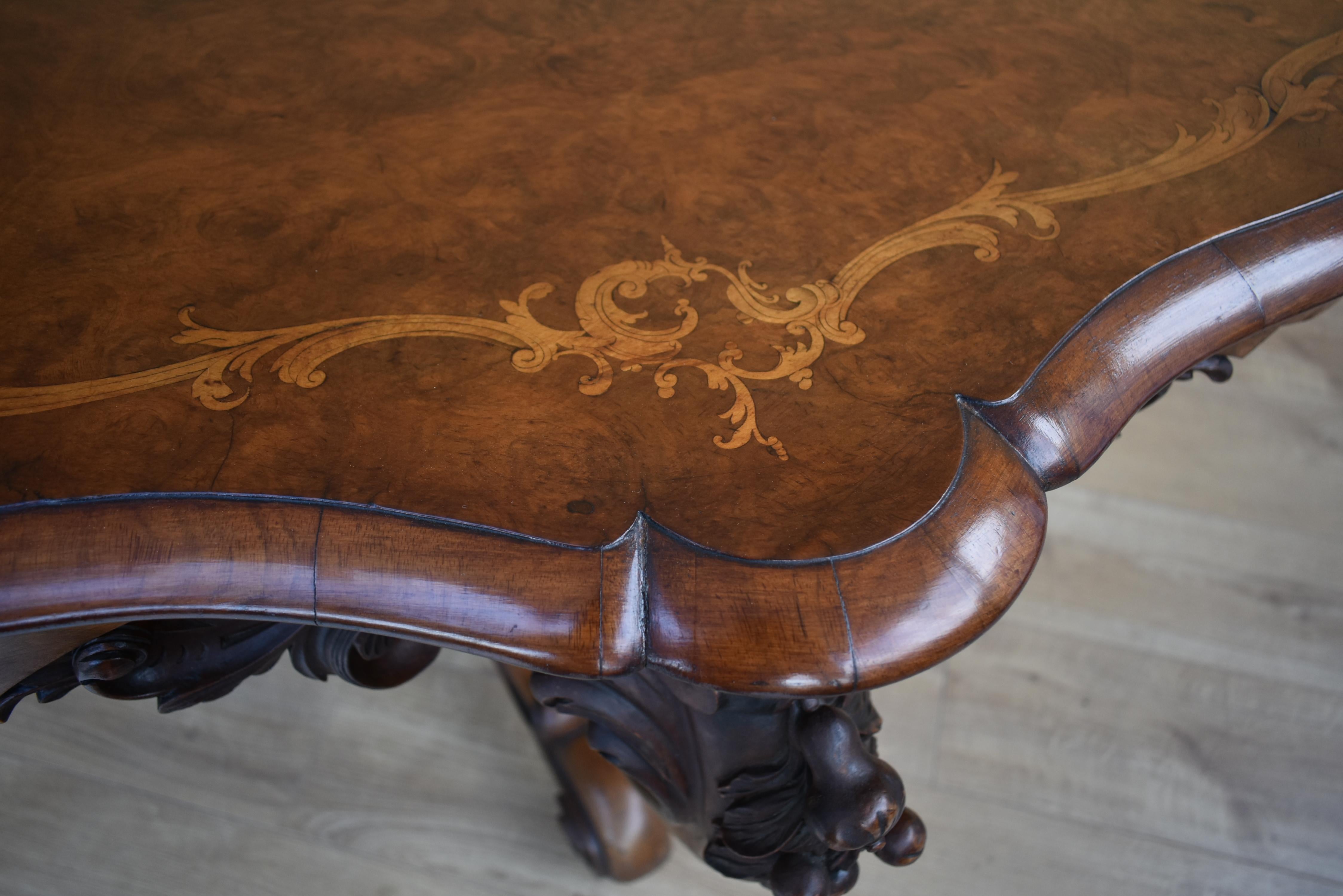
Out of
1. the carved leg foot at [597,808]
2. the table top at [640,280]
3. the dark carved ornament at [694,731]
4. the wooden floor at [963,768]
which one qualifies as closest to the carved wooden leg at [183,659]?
the dark carved ornament at [694,731]

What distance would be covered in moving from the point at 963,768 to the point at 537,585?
0.70 meters

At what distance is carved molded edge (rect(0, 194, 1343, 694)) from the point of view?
0.37m

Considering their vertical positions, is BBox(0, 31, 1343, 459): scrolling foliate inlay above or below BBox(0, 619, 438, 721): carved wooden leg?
above

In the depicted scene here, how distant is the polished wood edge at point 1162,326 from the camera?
0.44 meters

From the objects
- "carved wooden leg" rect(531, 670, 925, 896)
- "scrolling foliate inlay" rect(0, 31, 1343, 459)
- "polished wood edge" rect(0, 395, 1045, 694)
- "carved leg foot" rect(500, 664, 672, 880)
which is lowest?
"carved leg foot" rect(500, 664, 672, 880)

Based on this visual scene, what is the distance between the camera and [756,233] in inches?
19.8

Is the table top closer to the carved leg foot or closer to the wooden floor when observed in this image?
the carved leg foot

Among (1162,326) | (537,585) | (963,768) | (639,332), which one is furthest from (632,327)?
(963,768)

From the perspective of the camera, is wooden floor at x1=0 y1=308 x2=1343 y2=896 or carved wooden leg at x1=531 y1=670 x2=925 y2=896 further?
wooden floor at x1=0 y1=308 x2=1343 y2=896

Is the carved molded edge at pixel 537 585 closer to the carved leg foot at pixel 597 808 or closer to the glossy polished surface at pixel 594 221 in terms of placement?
the glossy polished surface at pixel 594 221

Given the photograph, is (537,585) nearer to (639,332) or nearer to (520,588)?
(520,588)

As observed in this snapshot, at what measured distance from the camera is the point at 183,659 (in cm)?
50

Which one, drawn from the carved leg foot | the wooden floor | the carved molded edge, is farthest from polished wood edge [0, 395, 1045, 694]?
the wooden floor

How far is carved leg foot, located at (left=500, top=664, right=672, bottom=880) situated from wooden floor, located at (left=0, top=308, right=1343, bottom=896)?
0.04m
